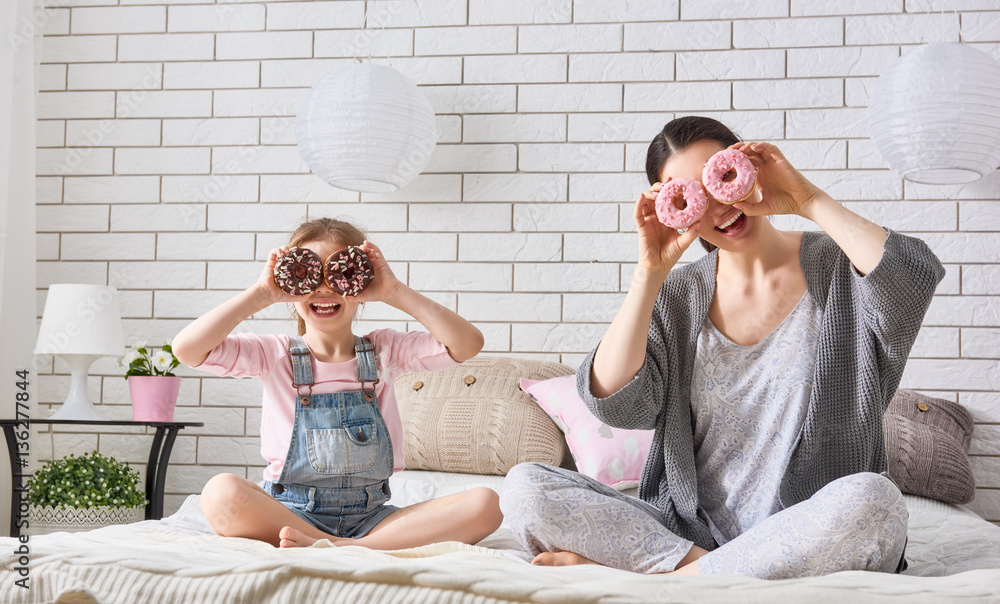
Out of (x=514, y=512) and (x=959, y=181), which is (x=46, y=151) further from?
(x=959, y=181)

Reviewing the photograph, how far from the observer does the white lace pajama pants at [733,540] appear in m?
1.18

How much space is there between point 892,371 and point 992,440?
1.54 m

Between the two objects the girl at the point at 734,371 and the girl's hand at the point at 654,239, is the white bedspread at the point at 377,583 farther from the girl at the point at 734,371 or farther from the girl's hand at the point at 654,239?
the girl's hand at the point at 654,239

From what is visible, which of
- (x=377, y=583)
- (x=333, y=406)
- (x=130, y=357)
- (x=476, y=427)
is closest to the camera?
(x=377, y=583)

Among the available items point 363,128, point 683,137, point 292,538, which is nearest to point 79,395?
point 363,128

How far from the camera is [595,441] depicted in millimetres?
2275

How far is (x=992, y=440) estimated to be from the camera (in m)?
2.70

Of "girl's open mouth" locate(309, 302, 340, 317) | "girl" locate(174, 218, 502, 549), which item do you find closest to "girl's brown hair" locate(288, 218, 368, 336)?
"girl" locate(174, 218, 502, 549)

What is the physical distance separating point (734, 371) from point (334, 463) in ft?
2.61

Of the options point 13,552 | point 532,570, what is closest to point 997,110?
point 532,570

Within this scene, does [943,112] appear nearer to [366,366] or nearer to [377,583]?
[366,366]

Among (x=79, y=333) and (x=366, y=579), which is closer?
(x=366, y=579)

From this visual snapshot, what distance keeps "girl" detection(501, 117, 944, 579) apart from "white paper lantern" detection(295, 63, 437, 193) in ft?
4.15

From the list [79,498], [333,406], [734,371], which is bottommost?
[79,498]
